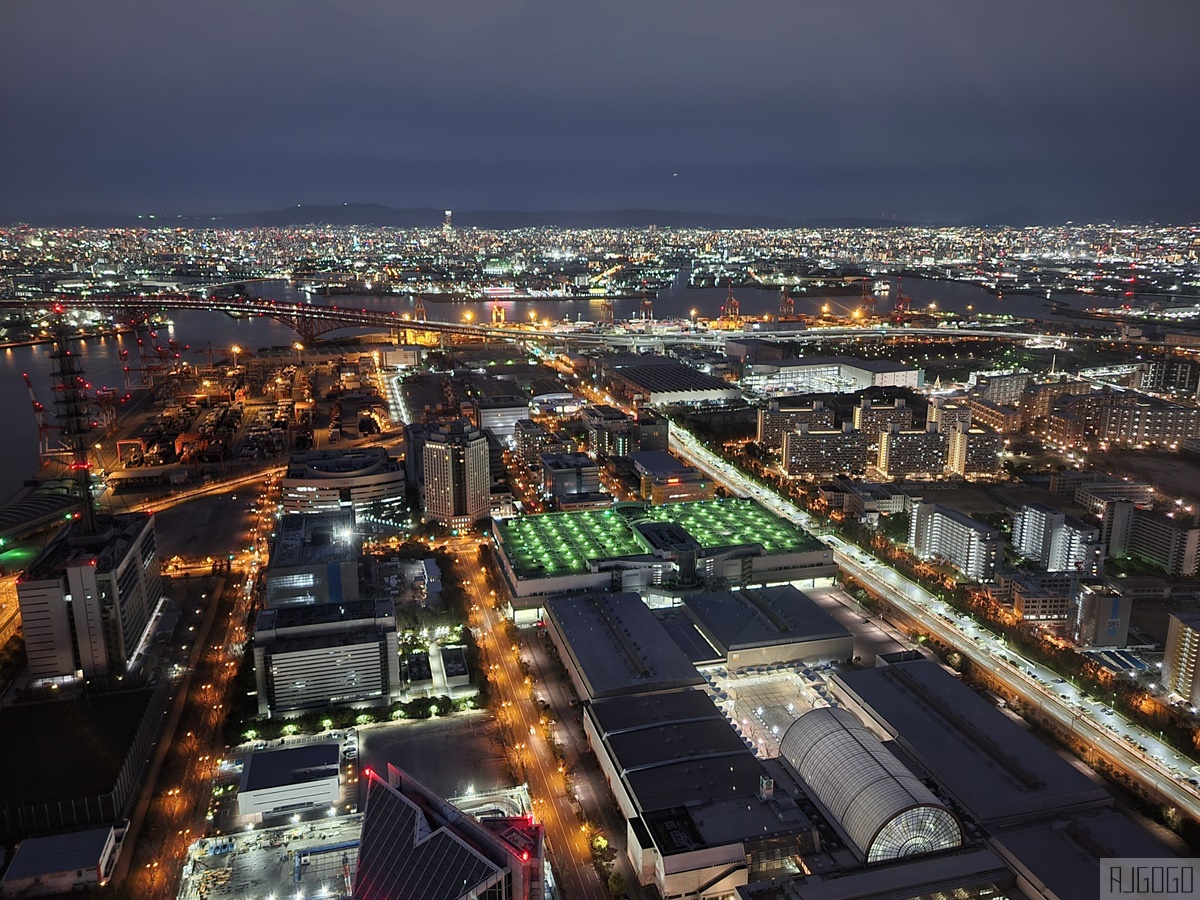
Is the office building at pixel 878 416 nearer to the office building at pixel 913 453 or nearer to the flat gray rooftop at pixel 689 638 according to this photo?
the office building at pixel 913 453

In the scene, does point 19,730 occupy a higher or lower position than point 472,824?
lower


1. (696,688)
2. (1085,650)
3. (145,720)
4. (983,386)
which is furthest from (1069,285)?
(145,720)

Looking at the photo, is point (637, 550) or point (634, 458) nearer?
point (637, 550)

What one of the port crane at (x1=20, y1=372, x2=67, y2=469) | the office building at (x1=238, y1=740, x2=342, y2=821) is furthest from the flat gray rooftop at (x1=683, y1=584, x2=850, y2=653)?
the port crane at (x1=20, y1=372, x2=67, y2=469)

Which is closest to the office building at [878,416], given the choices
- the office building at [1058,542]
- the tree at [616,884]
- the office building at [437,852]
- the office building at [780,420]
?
the office building at [780,420]

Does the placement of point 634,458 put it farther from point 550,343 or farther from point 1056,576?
point 550,343

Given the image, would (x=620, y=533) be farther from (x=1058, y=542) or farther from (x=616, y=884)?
(x=616, y=884)
